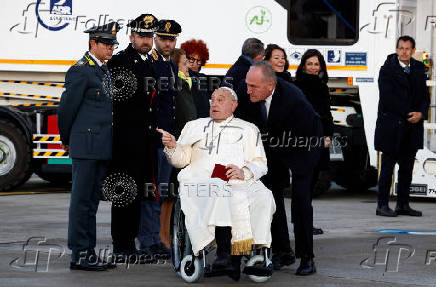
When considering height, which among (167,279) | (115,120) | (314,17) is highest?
(314,17)

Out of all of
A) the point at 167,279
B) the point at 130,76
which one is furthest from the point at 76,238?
the point at 130,76

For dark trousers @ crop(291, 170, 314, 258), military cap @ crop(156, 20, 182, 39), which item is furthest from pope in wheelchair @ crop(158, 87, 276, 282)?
military cap @ crop(156, 20, 182, 39)

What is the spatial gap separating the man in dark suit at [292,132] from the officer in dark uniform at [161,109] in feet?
3.09

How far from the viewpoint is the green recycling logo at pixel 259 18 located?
14.2m

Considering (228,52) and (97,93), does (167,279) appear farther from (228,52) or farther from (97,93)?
(228,52)

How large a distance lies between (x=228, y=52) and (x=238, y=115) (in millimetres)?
6005

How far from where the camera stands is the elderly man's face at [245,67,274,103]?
26.4 feet

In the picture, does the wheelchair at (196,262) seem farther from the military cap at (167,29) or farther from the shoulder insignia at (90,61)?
the military cap at (167,29)

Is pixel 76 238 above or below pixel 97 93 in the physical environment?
below

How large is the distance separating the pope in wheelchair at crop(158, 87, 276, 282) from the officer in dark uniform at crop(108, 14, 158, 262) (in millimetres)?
655

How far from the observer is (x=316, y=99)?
10.4m

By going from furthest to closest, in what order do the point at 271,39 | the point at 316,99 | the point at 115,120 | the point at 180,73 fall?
the point at 271,39, the point at 316,99, the point at 180,73, the point at 115,120

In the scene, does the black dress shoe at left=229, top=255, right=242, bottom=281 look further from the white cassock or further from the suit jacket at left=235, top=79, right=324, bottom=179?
the suit jacket at left=235, top=79, right=324, bottom=179

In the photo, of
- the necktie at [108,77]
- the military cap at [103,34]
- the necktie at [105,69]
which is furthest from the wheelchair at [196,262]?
the military cap at [103,34]
